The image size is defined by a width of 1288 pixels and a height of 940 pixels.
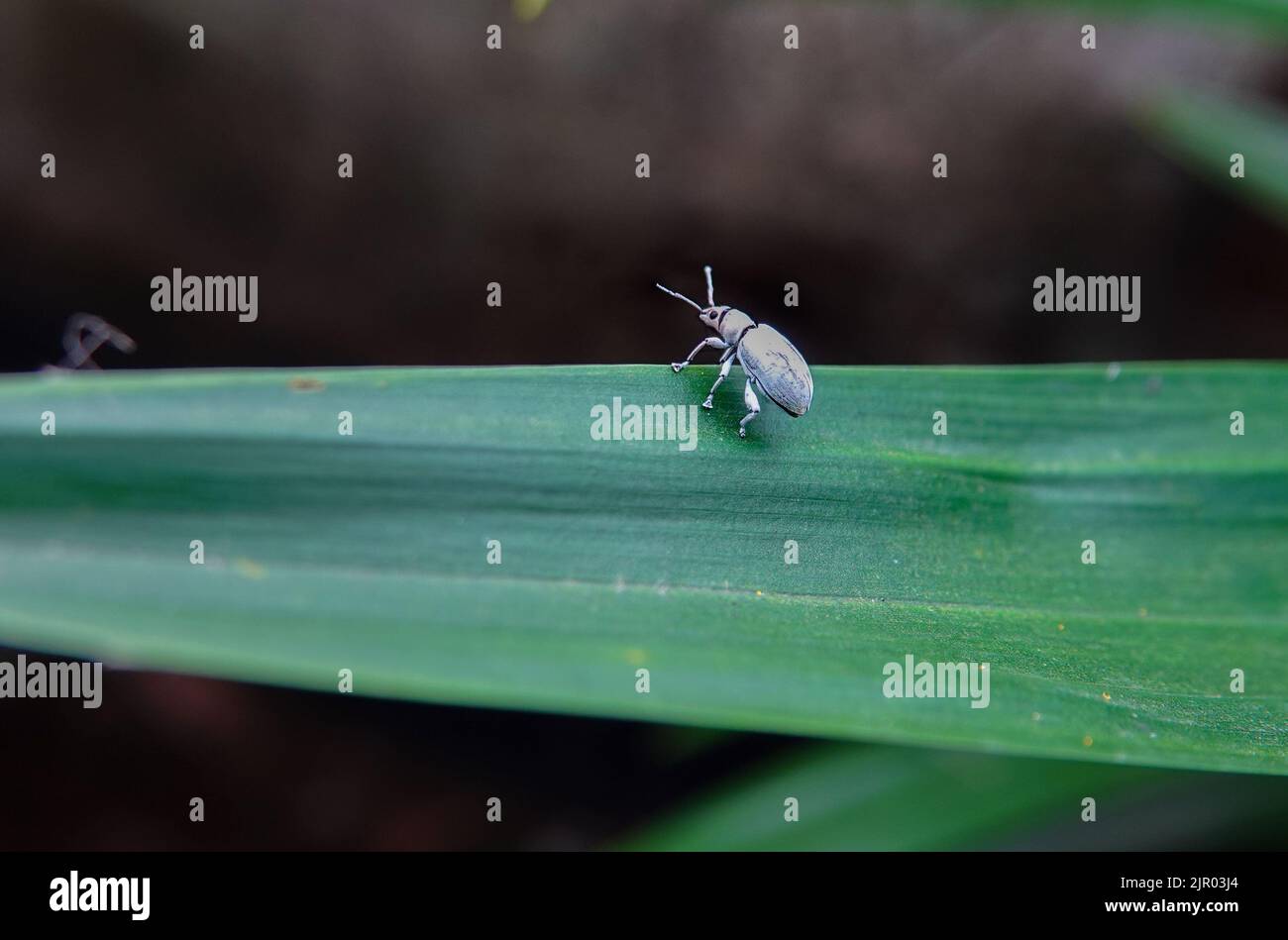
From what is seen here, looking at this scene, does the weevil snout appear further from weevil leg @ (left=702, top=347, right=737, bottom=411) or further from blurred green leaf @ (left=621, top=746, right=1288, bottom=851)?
blurred green leaf @ (left=621, top=746, right=1288, bottom=851)

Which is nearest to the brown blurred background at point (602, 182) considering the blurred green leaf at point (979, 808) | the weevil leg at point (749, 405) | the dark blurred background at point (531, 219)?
the dark blurred background at point (531, 219)

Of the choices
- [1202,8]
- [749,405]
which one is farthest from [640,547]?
[1202,8]

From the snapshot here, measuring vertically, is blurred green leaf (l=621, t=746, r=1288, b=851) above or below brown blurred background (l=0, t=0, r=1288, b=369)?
below

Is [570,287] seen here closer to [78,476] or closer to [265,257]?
[265,257]

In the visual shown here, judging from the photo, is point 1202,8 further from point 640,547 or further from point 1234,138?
point 640,547

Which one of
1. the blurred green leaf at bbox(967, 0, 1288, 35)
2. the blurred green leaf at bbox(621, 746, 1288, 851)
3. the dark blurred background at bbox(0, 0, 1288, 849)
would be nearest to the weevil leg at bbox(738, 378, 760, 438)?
the blurred green leaf at bbox(967, 0, 1288, 35)

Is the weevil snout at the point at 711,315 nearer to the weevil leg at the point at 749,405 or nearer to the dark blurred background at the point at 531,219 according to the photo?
the weevil leg at the point at 749,405

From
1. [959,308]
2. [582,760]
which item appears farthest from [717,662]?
[959,308]
